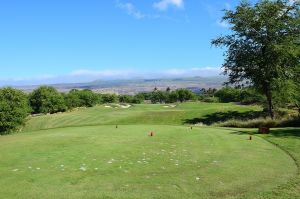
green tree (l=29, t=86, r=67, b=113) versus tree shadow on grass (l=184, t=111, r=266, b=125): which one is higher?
tree shadow on grass (l=184, t=111, r=266, b=125)

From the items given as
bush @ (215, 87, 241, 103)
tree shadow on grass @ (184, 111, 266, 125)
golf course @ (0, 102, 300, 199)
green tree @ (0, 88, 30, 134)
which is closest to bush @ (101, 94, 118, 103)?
bush @ (215, 87, 241, 103)

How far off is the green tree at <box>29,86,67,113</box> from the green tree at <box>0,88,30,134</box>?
34731 mm

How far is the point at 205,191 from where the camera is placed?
1040 centimetres

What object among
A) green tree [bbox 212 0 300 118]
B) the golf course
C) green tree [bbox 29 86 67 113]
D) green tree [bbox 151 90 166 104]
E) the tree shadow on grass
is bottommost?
green tree [bbox 151 90 166 104]

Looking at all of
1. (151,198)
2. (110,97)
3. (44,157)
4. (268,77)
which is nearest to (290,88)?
(268,77)

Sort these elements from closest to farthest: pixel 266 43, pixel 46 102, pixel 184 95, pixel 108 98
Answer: pixel 266 43
pixel 46 102
pixel 184 95
pixel 108 98

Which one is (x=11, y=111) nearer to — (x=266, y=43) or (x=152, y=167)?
(x=266, y=43)

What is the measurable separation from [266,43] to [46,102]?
91.8 metres

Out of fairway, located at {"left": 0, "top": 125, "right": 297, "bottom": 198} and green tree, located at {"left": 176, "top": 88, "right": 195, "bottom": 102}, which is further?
green tree, located at {"left": 176, "top": 88, "right": 195, "bottom": 102}

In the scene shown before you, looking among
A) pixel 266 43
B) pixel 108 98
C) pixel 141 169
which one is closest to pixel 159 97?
pixel 108 98

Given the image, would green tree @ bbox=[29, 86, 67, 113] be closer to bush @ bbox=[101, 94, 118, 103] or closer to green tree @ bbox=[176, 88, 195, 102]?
bush @ bbox=[101, 94, 118, 103]

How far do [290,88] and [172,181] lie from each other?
3172cm

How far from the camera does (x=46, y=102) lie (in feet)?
400

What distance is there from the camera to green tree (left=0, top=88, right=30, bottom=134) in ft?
255
